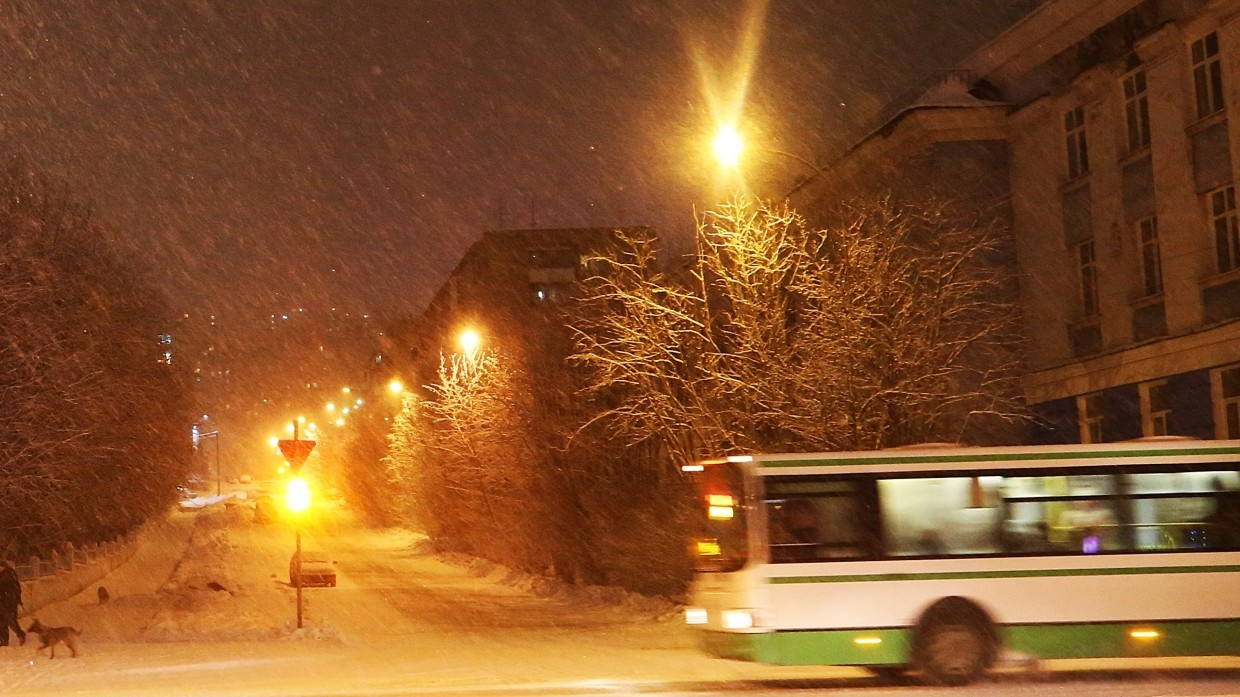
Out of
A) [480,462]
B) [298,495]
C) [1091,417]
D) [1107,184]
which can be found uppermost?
[1107,184]

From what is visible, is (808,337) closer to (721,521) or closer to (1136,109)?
(721,521)

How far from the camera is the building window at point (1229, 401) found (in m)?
26.6

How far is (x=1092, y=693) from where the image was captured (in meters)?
13.5

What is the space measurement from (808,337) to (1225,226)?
33.7 feet

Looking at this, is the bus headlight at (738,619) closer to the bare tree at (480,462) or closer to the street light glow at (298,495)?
the street light glow at (298,495)

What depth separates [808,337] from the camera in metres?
22.4

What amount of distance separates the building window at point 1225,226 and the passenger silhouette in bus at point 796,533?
52.8 feet

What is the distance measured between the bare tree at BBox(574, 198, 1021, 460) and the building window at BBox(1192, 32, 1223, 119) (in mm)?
5932

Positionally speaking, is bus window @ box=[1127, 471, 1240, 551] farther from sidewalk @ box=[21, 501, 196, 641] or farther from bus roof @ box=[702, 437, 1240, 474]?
sidewalk @ box=[21, 501, 196, 641]

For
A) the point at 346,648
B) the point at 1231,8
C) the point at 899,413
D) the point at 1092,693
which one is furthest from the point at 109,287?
the point at 1092,693

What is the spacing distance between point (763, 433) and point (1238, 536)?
10.2 m

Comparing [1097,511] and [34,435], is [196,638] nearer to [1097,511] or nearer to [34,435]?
[34,435]

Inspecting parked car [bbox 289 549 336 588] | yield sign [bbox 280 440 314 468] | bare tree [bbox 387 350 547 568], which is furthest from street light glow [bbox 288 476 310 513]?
parked car [bbox 289 549 336 588]

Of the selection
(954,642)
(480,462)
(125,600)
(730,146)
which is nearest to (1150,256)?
(730,146)
